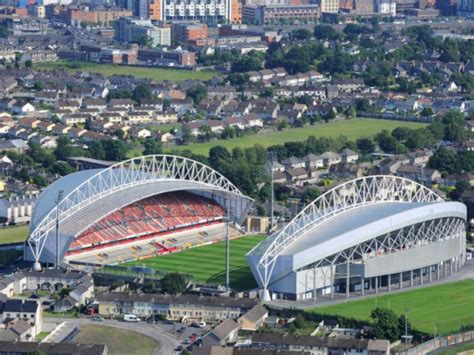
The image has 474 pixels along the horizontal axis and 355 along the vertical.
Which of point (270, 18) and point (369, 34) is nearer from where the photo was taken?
point (369, 34)

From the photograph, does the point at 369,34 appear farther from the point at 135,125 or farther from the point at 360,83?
the point at 135,125

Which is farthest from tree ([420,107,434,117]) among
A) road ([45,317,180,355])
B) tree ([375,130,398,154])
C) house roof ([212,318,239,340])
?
house roof ([212,318,239,340])

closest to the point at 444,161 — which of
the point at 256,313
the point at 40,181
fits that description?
the point at 40,181

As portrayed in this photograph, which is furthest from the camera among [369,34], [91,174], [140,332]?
[369,34]

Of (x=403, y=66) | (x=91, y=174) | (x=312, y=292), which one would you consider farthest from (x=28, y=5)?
(x=312, y=292)

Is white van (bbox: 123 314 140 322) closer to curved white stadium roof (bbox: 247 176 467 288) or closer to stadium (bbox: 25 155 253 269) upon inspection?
curved white stadium roof (bbox: 247 176 467 288)

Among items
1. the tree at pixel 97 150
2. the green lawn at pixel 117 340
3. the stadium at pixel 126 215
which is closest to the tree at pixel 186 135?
the tree at pixel 97 150

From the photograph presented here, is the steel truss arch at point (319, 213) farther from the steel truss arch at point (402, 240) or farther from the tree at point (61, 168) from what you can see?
the tree at point (61, 168)
